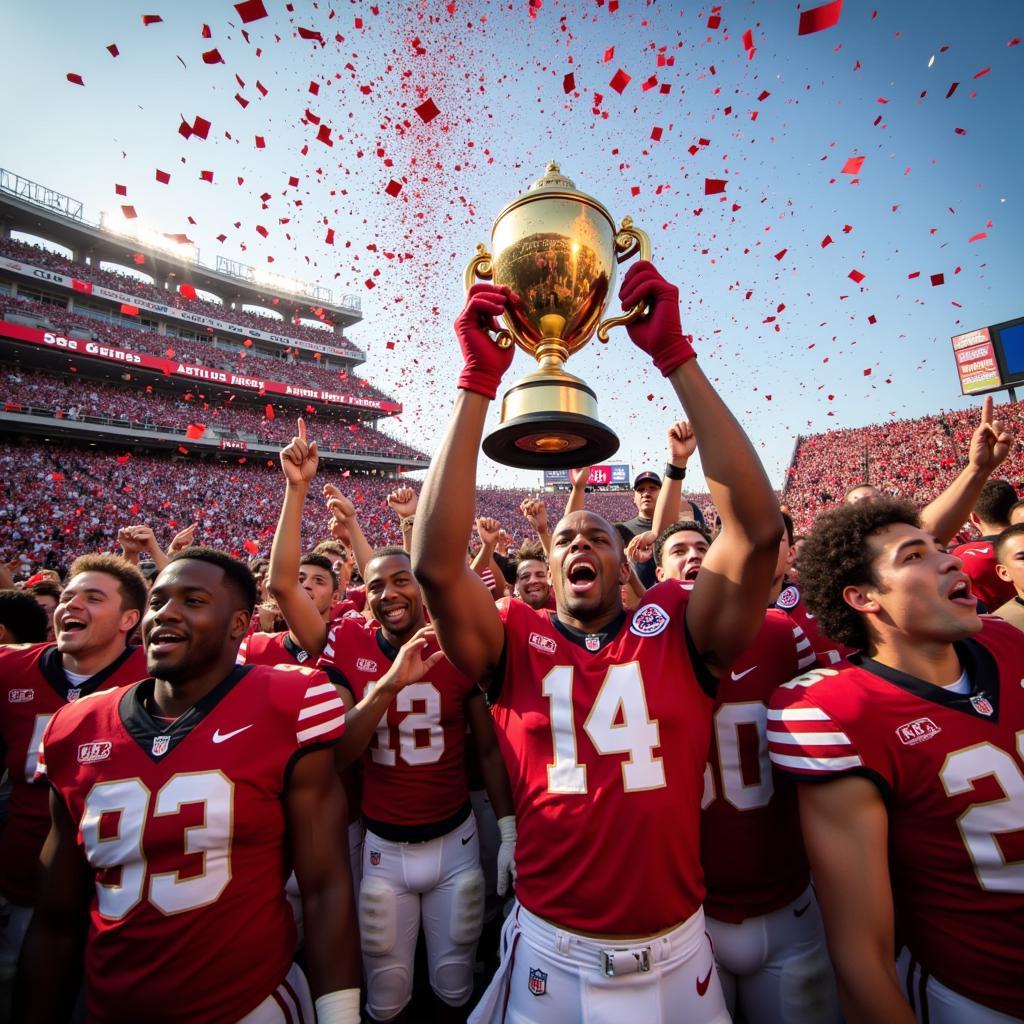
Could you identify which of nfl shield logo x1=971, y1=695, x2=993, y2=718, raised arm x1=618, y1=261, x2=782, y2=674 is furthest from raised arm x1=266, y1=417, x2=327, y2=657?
nfl shield logo x1=971, y1=695, x2=993, y2=718

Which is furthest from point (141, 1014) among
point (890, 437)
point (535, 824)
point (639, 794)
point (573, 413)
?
point (890, 437)

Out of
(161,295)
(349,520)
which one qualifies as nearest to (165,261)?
(161,295)

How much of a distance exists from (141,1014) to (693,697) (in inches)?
73.5

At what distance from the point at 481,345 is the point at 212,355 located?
36.8 m

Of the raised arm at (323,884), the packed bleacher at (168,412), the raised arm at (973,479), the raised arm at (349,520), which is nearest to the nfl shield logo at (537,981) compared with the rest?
the raised arm at (323,884)

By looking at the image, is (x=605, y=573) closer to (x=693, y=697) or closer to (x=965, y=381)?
(x=693, y=697)

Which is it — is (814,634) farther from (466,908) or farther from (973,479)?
(466,908)

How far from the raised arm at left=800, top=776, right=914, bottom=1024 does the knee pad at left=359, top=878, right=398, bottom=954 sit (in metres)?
1.89

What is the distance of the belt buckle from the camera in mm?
1444

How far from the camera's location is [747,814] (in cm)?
187

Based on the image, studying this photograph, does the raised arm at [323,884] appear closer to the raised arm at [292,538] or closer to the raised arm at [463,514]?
the raised arm at [463,514]

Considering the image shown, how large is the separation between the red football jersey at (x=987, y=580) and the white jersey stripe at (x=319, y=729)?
12.9 feet

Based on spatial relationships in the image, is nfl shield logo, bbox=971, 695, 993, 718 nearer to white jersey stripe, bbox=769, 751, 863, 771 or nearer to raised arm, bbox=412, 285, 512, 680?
white jersey stripe, bbox=769, 751, 863, 771

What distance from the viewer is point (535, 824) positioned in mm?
1633
